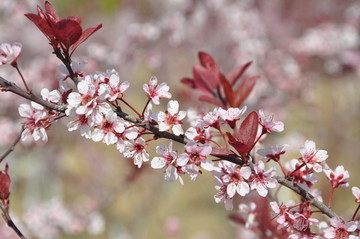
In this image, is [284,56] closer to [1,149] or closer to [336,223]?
[1,149]

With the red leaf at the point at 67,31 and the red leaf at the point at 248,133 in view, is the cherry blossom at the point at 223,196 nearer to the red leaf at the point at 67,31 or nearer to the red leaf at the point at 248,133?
the red leaf at the point at 248,133

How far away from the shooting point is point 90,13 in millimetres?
4258

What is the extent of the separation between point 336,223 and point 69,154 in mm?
6178

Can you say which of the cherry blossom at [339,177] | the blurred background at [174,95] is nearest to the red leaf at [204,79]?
the cherry blossom at [339,177]

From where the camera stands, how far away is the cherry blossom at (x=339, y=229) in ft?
2.54

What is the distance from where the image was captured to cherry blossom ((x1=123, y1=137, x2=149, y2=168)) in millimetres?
837

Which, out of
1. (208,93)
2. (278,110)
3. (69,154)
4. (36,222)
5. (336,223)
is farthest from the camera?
(69,154)

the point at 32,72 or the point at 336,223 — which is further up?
the point at 32,72

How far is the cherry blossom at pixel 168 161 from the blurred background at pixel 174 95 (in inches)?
49.2

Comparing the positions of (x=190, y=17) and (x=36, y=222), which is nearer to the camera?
(x=36, y=222)

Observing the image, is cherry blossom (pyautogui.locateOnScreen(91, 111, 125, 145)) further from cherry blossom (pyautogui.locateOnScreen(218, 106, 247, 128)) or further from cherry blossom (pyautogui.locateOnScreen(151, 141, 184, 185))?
cherry blossom (pyautogui.locateOnScreen(218, 106, 247, 128))

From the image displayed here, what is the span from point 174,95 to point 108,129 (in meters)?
4.07

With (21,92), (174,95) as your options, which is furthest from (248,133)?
(174,95)

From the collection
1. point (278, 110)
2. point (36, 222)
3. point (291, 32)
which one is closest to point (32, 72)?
point (36, 222)
